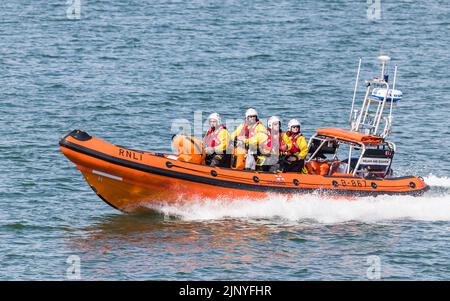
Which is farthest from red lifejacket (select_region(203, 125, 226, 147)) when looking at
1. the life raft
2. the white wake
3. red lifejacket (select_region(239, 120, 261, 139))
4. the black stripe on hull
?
the white wake

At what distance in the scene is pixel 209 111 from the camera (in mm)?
35219

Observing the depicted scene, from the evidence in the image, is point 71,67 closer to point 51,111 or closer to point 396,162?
point 51,111

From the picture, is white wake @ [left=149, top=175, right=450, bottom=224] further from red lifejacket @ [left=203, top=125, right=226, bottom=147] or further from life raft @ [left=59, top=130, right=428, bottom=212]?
red lifejacket @ [left=203, top=125, right=226, bottom=147]

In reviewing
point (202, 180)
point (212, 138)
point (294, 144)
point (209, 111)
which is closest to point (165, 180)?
point (202, 180)

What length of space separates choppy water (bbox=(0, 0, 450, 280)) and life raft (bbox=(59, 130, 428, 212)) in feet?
1.00

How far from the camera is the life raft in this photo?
2277cm

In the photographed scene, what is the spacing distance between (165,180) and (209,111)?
12162 millimetres

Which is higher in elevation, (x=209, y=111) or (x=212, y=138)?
(x=212, y=138)

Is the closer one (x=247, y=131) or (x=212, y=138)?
(x=212, y=138)

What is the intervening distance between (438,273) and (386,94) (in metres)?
4.99

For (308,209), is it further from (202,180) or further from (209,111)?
(209,111)

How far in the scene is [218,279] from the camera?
20.7 m

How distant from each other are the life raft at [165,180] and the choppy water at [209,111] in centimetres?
30

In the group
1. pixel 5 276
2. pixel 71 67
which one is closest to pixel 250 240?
pixel 5 276
